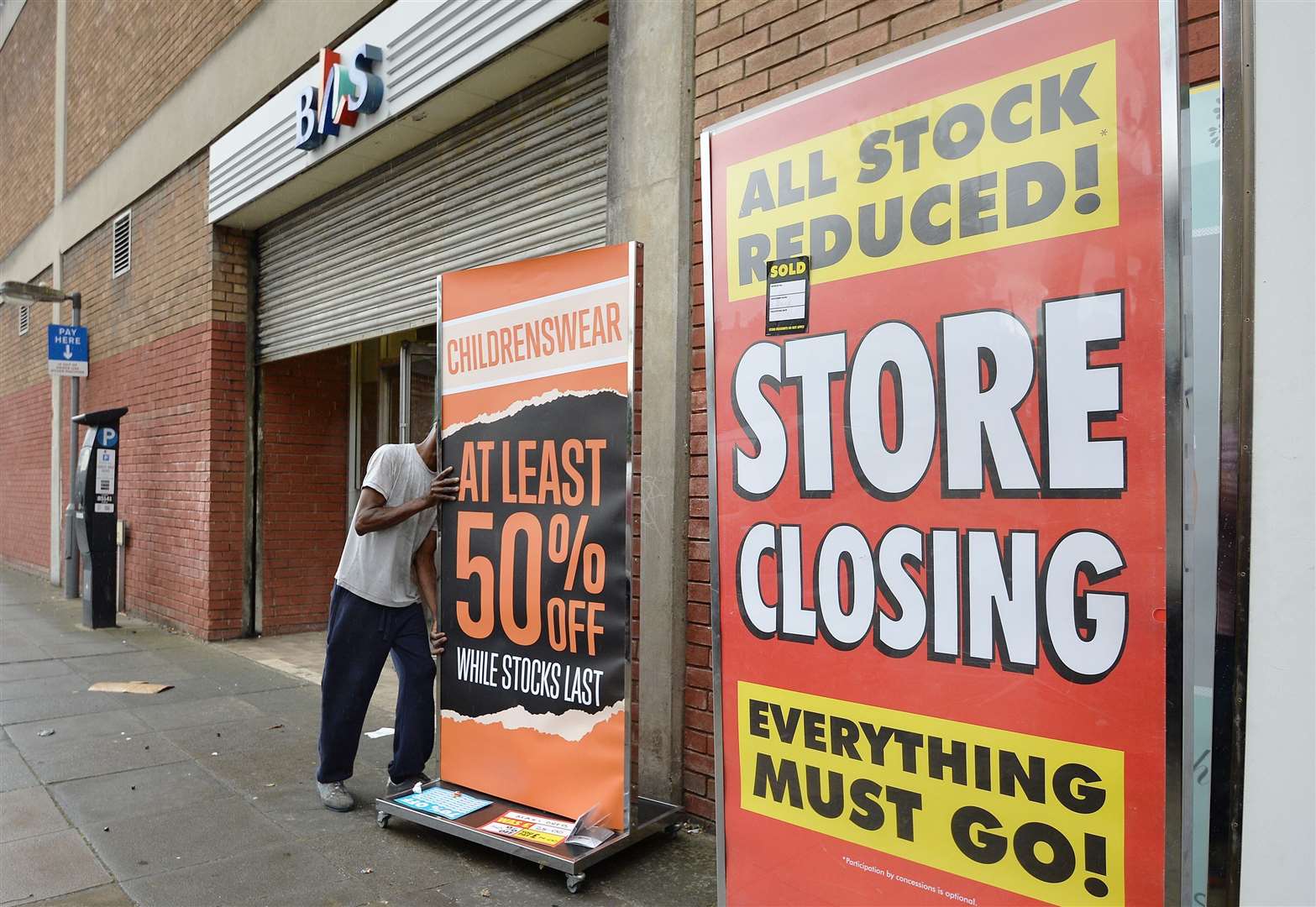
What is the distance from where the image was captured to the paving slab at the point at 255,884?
328cm

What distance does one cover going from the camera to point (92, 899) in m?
3.29

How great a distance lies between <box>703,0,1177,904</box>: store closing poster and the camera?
6.09 ft

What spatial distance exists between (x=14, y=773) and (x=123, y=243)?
7811 mm

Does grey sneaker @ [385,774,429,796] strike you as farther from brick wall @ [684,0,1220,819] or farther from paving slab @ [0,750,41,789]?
paving slab @ [0,750,41,789]

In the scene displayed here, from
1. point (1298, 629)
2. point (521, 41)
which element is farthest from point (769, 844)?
point (521, 41)

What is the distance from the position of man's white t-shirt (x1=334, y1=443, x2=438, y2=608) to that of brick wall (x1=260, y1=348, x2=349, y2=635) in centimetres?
510

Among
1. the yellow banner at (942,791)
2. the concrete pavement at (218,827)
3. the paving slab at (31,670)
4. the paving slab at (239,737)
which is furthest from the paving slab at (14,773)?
the yellow banner at (942,791)

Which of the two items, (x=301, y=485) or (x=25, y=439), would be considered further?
(x=25, y=439)

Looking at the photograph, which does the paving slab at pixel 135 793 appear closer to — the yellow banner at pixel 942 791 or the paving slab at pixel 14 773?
the paving slab at pixel 14 773

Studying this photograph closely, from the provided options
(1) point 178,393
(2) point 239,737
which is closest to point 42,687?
(2) point 239,737

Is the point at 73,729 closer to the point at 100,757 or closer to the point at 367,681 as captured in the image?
the point at 100,757

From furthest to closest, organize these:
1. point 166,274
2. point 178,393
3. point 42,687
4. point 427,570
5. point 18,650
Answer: point 166,274, point 178,393, point 18,650, point 42,687, point 427,570

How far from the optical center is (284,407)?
908cm

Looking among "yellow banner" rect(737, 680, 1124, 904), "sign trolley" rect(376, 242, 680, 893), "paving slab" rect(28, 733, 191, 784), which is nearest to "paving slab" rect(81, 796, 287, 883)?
"sign trolley" rect(376, 242, 680, 893)
